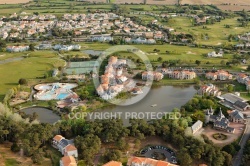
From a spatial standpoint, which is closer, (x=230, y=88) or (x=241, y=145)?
(x=241, y=145)

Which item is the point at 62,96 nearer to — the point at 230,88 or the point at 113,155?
the point at 113,155

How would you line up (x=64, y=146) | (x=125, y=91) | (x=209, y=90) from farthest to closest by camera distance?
(x=125, y=91) < (x=209, y=90) < (x=64, y=146)

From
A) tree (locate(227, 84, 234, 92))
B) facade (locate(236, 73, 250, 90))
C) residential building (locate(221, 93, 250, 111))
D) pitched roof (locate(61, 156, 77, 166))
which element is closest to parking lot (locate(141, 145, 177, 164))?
pitched roof (locate(61, 156, 77, 166))

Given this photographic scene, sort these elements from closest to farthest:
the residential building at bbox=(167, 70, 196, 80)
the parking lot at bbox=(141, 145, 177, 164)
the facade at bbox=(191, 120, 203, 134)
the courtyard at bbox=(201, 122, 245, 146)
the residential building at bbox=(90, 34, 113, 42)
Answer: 1. the parking lot at bbox=(141, 145, 177, 164)
2. the courtyard at bbox=(201, 122, 245, 146)
3. the facade at bbox=(191, 120, 203, 134)
4. the residential building at bbox=(167, 70, 196, 80)
5. the residential building at bbox=(90, 34, 113, 42)

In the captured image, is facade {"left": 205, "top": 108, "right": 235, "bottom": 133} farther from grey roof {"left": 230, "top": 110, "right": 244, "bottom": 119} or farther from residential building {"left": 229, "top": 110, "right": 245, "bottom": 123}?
grey roof {"left": 230, "top": 110, "right": 244, "bottom": 119}

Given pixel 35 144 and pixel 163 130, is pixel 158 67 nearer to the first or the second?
pixel 163 130

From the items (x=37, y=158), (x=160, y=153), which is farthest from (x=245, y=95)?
(x=37, y=158)

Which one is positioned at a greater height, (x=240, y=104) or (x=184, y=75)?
(x=184, y=75)
